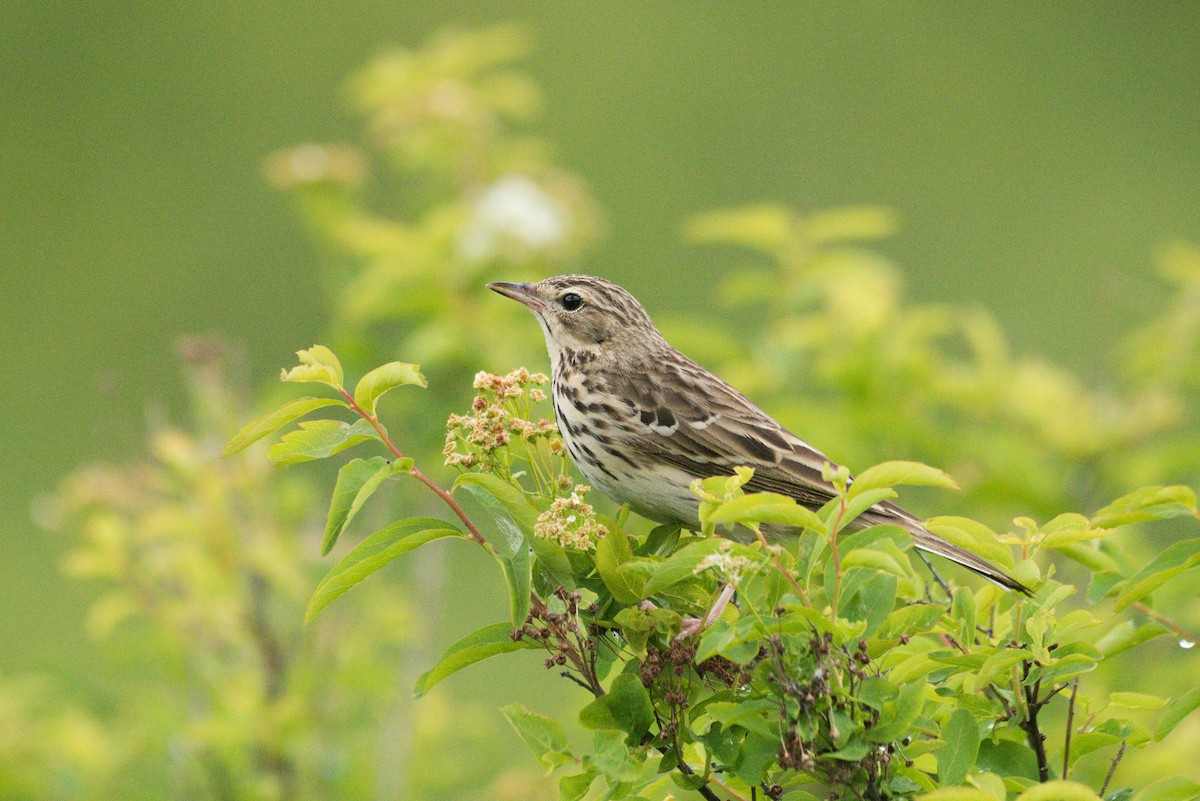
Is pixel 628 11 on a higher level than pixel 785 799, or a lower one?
higher

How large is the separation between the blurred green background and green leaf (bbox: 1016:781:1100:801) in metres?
10.4

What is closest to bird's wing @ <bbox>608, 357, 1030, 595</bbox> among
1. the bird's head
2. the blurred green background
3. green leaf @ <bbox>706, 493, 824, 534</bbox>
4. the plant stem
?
the bird's head

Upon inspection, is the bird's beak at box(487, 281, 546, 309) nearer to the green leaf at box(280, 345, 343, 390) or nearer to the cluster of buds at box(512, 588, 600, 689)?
the green leaf at box(280, 345, 343, 390)

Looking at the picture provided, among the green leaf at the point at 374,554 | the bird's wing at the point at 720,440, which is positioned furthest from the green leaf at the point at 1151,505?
the bird's wing at the point at 720,440

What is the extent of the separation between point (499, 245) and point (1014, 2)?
16.7 metres

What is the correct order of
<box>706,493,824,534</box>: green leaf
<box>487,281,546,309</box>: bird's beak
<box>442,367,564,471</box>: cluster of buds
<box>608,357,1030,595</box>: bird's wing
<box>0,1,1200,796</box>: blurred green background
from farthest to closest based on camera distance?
<box>0,1,1200,796</box>: blurred green background
<box>487,281,546,309</box>: bird's beak
<box>608,357,1030,595</box>: bird's wing
<box>442,367,564,471</box>: cluster of buds
<box>706,493,824,534</box>: green leaf

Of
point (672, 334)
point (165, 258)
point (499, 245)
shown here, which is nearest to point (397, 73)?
point (499, 245)

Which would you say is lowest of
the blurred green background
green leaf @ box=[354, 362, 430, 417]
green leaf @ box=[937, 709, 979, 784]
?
green leaf @ box=[937, 709, 979, 784]

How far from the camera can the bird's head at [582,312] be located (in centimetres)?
571

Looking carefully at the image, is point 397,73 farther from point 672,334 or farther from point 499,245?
point 672,334

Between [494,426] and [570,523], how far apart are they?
0.26 metres

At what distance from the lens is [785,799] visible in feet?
9.78

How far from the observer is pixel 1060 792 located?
2.62 metres

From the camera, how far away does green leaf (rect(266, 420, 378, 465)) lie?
3035 mm
